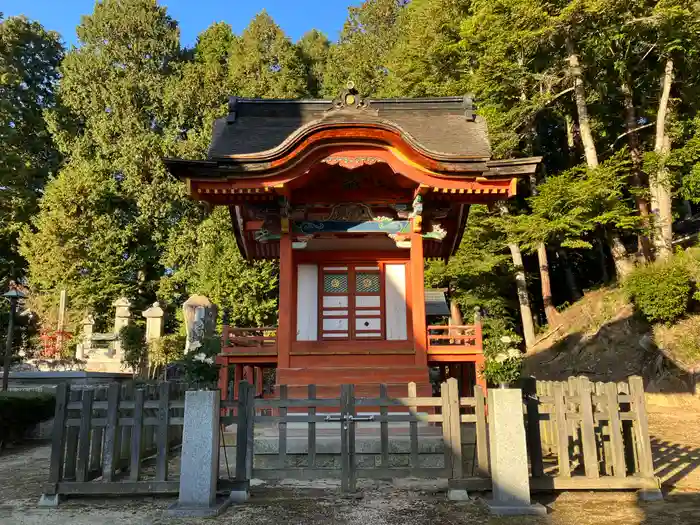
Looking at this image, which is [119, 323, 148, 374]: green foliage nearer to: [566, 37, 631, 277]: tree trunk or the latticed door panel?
the latticed door panel

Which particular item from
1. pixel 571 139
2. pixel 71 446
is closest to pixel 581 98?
Answer: pixel 571 139

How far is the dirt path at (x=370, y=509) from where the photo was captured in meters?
4.62

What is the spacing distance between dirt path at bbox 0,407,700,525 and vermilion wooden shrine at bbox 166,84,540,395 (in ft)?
10.6

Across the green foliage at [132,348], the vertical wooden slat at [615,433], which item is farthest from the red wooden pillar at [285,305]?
the green foliage at [132,348]

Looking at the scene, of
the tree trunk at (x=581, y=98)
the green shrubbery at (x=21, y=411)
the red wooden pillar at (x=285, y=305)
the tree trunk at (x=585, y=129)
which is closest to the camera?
the red wooden pillar at (x=285, y=305)

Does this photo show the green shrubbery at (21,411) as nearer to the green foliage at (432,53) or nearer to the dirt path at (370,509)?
the dirt path at (370,509)

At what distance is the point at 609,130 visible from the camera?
2150cm

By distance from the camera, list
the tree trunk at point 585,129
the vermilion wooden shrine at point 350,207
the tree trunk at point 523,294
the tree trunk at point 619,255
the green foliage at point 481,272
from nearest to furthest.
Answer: the vermilion wooden shrine at point 350,207
the tree trunk at point 619,255
the tree trunk at point 585,129
the tree trunk at point 523,294
the green foliage at point 481,272

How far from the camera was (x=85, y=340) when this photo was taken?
21922mm

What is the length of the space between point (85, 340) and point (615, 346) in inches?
832

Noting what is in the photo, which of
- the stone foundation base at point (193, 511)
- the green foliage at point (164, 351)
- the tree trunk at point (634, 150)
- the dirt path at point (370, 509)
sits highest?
the tree trunk at point (634, 150)

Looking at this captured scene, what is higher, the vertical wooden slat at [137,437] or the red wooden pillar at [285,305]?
the red wooden pillar at [285,305]

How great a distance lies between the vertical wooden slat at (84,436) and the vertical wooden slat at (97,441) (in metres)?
0.09

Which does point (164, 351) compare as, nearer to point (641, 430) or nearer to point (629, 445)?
point (629, 445)
